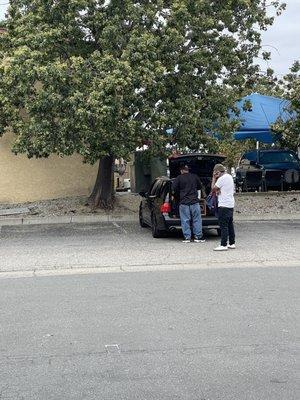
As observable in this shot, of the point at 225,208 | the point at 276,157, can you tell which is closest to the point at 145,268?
the point at 225,208

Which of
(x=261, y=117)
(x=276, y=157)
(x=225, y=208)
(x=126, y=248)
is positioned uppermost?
(x=261, y=117)

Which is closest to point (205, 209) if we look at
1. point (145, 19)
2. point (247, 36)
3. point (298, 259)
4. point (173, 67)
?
point (298, 259)

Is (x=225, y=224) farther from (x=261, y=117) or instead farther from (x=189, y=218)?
(x=261, y=117)

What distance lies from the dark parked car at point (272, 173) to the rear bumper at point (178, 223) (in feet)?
32.8

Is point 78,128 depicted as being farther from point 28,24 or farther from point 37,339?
point 37,339

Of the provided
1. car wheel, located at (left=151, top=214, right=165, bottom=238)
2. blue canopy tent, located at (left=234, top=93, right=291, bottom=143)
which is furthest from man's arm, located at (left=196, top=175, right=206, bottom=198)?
blue canopy tent, located at (left=234, top=93, right=291, bottom=143)

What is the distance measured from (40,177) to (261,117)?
783 centimetres

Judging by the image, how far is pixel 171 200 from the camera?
13.0 m

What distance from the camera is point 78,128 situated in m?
14.0

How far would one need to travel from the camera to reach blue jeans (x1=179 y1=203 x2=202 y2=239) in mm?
12508

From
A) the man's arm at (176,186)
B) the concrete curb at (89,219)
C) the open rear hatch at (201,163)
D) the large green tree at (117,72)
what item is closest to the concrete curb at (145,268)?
the man's arm at (176,186)

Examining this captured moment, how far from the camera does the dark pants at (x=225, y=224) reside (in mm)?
11281

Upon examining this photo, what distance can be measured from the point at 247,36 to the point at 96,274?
10423 mm

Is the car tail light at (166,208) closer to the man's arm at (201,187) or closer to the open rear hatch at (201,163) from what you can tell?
the man's arm at (201,187)
